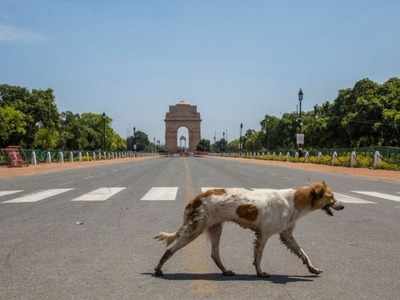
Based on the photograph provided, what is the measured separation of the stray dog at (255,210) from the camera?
229 inches

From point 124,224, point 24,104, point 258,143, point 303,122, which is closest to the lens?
point 124,224

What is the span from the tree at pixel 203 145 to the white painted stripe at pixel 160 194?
556 ft

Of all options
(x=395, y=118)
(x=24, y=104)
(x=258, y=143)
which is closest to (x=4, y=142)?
(x=24, y=104)

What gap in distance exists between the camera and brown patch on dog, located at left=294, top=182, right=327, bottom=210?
596 cm

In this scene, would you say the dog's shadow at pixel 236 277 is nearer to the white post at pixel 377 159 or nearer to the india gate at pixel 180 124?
the white post at pixel 377 159

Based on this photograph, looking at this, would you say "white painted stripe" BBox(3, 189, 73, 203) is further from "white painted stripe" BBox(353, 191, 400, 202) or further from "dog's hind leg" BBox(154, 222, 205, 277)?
"white painted stripe" BBox(353, 191, 400, 202)

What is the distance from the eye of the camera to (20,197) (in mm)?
15797

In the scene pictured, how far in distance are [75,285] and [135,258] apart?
4.88 feet

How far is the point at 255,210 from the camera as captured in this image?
578cm

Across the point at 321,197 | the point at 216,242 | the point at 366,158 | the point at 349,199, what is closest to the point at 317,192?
the point at 321,197

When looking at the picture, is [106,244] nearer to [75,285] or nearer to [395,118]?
[75,285]

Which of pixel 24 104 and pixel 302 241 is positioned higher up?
pixel 24 104

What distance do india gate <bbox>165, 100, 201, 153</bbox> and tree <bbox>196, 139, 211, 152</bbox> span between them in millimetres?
1673

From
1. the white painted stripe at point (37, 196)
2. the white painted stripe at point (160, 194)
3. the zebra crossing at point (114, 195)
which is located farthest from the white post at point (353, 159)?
the white painted stripe at point (37, 196)
